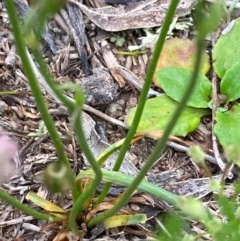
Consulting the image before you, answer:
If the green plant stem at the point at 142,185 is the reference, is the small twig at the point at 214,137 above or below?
above

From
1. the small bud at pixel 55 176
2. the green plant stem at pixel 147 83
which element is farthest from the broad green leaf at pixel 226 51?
the small bud at pixel 55 176

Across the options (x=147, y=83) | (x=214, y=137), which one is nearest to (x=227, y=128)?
(x=214, y=137)

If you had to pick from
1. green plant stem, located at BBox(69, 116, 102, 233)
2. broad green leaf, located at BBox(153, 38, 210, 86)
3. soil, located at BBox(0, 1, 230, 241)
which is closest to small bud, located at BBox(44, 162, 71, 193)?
green plant stem, located at BBox(69, 116, 102, 233)

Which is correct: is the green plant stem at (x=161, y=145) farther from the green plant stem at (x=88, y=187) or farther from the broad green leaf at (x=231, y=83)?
the broad green leaf at (x=231, y=83)

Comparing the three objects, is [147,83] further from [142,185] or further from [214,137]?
[214,137]

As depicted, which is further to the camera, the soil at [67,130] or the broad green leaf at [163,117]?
the broad green leaf at [163,117]

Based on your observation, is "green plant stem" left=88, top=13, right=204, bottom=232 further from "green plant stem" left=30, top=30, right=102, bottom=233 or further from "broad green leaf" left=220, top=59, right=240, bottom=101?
"broad green leaf" left=220, top=59, right=240, bottom=101

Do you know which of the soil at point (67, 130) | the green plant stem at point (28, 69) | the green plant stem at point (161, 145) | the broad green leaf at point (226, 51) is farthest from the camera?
the broad green leaf at point (226, 51)
